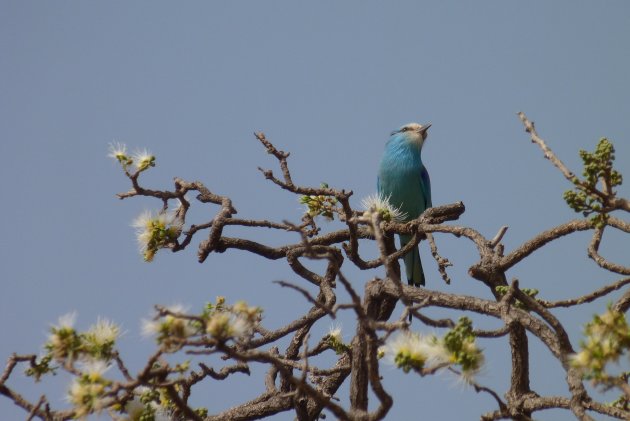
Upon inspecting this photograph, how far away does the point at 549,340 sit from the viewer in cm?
323

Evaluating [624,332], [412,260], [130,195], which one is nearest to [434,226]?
[130,195]

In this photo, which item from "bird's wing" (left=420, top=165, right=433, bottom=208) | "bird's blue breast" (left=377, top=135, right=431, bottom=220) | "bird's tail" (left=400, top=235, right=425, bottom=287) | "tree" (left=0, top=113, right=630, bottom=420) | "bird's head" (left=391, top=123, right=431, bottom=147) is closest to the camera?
"tree" (left=0, top=113, right=630, bottom=420)

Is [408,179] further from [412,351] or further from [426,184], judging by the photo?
[412,351]

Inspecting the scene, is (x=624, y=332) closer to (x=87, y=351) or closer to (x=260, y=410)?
(x=87, y=351)

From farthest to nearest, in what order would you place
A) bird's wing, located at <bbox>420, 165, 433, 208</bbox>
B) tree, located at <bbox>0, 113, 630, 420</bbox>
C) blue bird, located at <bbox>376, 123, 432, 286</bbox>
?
bird's wing, located at <bbox>420, 165, 433, 208</bbox>
blue bird, located at <bbox>376, 123, 432, 286</bbox>
tree, located at <bbox>0, 113, 630, 420</bbox>

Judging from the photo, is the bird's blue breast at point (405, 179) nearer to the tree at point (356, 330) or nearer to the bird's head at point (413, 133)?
the bird's head at point (413, 133)

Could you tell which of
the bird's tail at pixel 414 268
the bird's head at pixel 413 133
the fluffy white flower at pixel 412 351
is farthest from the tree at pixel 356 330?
the bird's head at pixel 413 133

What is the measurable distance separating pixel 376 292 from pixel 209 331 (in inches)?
54.3

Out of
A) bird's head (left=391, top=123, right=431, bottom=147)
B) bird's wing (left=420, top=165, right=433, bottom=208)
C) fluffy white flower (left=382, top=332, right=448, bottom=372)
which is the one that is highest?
bird's head (left=391, top=123, right=431, bottom=147)

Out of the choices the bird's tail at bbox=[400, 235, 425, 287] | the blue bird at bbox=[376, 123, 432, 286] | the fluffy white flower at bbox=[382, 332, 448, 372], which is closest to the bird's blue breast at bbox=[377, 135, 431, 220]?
the blue bird at bbox=[376, 123, 432, 286]

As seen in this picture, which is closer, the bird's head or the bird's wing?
the bird's wing

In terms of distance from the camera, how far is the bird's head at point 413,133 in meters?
8.99

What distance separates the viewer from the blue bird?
7.92 metres

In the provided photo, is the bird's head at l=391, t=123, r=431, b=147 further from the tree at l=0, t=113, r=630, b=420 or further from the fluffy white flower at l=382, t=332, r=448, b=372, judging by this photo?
the fluffy white flower at l=382, t=332, r=448, b=372
